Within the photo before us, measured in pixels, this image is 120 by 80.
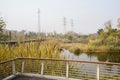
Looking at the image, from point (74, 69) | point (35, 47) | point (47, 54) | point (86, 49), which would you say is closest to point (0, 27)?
point (35, 47)

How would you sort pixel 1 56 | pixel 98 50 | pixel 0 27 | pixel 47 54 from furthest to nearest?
1. pixel 98 50
2. pixel 0 27
3. pixel 47 54
4. pixel 1 56

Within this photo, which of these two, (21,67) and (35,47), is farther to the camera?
(35,47)

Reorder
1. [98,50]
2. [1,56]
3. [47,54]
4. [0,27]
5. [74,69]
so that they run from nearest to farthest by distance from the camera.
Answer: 1. [1,56]
2. [74,69]
3. [47,54]
4. [0,27]
5. [98,50]

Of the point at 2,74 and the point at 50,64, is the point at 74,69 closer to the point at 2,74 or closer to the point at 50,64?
the point at 50,64

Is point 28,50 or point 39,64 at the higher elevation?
point 28,50

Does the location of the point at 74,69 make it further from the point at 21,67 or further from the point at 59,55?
the point at 21,67

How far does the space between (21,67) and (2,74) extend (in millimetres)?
728

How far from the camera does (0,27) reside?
969 cm

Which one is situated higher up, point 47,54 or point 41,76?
point 47,54

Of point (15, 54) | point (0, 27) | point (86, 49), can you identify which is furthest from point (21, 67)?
point (86, 49)

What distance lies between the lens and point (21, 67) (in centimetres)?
693

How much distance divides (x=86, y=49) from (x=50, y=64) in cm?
1733

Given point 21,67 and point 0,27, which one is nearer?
point 21,67

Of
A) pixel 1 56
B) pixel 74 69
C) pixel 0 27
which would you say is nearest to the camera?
pixel 1 56
